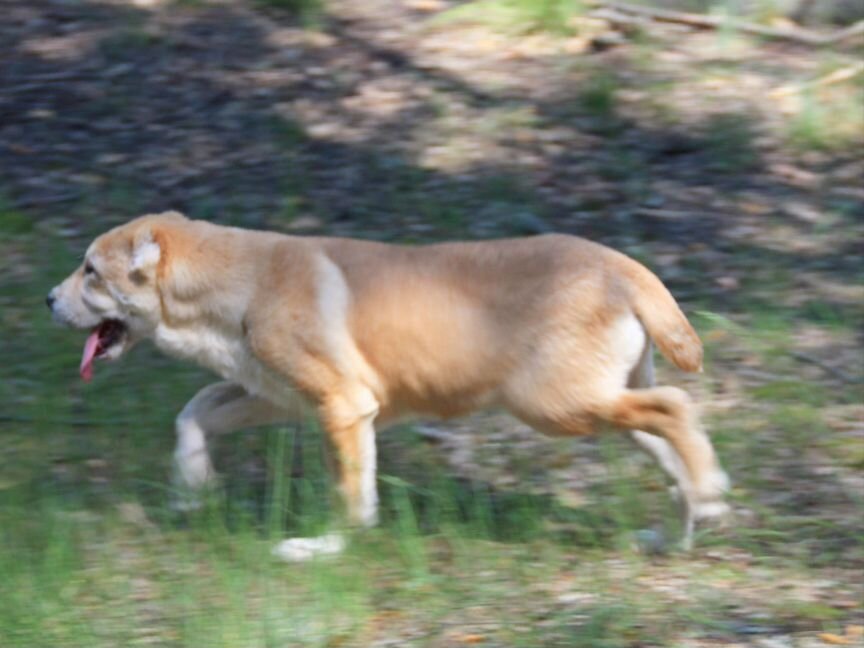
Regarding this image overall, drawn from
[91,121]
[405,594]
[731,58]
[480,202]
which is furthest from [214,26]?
[405,594]

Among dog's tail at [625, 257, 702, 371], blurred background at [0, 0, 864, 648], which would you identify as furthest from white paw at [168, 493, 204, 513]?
dog's tail at [625, 257, 702, 371]

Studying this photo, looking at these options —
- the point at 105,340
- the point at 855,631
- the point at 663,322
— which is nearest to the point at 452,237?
the point at 105,340

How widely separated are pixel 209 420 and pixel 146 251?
0.73 meters

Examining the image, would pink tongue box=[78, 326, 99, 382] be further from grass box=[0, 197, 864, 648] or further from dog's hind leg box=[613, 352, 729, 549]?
dog's hind leg box=[613, 352, 729, 549]

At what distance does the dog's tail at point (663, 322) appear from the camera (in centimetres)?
503

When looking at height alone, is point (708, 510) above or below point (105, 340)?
below

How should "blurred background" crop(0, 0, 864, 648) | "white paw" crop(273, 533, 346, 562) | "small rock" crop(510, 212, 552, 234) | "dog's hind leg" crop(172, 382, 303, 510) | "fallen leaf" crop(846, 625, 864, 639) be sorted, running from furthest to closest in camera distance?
"small rock" crop(510, 212, 552, 234), "dog's hind leg" crop(172, 382, 303, 510), "white paw" crop(273, 533, 346, 562), "blurred background" crop(0, 0, 864, 648), "fallen leaf" crop(846, 625, 864, 639)

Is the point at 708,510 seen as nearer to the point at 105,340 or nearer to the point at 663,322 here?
the point at 663,322

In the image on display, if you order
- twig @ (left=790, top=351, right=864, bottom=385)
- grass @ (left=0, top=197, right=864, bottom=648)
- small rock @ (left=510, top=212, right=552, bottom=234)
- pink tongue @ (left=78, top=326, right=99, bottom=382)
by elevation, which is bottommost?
grass @ (left=0, top=197, right=864, bottom=648)

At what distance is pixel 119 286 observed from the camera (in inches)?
216

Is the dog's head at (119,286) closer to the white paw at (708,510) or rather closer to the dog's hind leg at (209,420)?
the dog's hind leg at (209,420)

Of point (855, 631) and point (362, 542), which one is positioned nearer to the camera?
point (855, 631)

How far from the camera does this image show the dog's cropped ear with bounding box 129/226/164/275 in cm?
543

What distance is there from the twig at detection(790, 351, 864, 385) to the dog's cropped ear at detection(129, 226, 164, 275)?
3.03 meters
